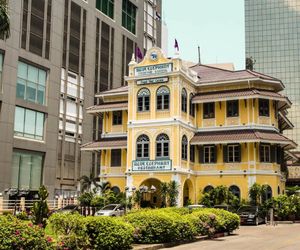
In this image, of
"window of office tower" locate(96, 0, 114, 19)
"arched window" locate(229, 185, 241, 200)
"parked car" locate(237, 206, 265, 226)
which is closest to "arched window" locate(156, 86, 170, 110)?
"arched window" locate(229, 185, 241, 200)

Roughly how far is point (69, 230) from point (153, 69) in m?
27.2

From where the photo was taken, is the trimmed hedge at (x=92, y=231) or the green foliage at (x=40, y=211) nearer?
the trimmed hedge at (x=92, y=231)

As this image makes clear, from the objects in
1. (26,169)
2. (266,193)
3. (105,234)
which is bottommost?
(105,234)

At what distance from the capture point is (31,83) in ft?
170

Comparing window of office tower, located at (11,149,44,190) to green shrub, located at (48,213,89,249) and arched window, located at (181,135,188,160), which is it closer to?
arched window, located at (181,135,188,160)

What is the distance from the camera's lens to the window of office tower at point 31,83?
50219 millimetres

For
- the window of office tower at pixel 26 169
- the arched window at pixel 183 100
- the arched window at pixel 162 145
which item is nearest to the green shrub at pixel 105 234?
the arched window at pixel 162 145

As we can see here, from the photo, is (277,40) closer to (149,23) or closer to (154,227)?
(149,23)

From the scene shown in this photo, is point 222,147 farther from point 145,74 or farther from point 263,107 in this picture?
point 145,74

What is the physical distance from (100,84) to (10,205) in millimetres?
23219

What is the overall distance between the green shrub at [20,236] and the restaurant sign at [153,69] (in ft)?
94.8

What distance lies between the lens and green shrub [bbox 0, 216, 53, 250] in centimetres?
1274

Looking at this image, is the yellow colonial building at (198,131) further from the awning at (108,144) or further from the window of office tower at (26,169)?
the window of office tower at (26,169)

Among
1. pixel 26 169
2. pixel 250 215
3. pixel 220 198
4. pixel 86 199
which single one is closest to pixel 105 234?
pixel 250 215
